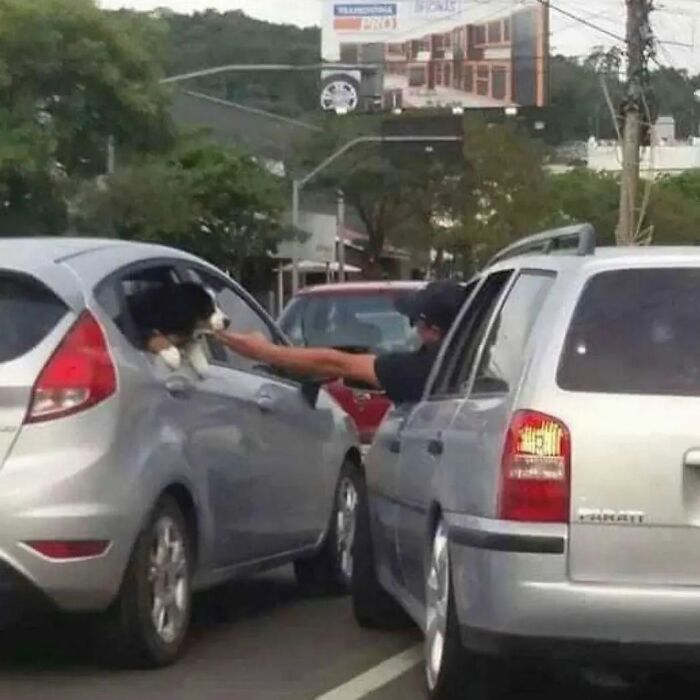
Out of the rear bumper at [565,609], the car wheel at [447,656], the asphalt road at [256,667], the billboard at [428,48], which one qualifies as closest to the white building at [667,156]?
the billboard at [428,48]

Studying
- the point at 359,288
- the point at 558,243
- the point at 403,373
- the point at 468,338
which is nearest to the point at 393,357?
the point at 403,373

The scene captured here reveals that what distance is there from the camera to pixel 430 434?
8.10 meters

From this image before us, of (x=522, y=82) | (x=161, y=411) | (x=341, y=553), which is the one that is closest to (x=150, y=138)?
(x=522, y=82)

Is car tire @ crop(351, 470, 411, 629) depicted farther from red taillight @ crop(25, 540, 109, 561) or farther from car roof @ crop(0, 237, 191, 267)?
red taillight @ crop(25, 540, 109, 561)

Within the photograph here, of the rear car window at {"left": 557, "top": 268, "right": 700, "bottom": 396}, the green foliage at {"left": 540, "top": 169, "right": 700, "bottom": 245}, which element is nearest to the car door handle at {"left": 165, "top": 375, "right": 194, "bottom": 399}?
the rear car window at {"left": 557, "top": 268, "right": 700, "bottom": 396}

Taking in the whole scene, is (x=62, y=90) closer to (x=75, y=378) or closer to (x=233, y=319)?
(x=233, y=319)

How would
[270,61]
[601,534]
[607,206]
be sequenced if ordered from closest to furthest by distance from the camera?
1. [601,534]
2. [607,206]
3. [270,61]

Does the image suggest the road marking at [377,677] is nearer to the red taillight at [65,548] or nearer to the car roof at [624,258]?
the red taillight at [65,548]

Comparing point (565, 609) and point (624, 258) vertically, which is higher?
point (624, 258)

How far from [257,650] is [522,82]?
54.6 metres

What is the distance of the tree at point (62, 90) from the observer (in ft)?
122

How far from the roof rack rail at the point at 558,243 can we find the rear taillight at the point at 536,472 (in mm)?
829

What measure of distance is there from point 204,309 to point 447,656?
2396mm

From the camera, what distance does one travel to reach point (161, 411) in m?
8.53
